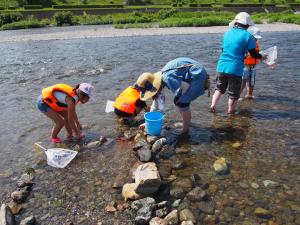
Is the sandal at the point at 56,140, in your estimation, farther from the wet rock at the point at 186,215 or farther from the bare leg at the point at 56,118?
the wet rock at the point at 186,215

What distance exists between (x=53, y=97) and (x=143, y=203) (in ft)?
9.58

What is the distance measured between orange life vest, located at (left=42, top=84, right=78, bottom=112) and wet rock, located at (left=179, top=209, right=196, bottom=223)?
9.96 ft

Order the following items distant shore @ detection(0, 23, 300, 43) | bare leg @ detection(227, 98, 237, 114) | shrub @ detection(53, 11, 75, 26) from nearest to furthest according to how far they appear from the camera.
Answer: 1. bare leg @ detection(227, 98, 237, 114)
2. distant shore @ detection(0, 23, 300, 43)
3. shrub @ detection(53, 11, 75, 26)

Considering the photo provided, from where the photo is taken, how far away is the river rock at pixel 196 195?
15.4 feet

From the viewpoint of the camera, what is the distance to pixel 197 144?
6277 millimetres

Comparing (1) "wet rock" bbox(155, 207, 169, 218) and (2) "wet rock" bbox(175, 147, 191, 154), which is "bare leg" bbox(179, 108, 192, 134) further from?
(1) "wet rock" bbox(155, 207, 169, 218)

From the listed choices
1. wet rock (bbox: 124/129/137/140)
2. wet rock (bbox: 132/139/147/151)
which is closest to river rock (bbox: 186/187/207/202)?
wet rock (bbox: 132/139/147/151)

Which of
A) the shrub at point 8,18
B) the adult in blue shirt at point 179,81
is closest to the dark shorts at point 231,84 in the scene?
the adult in blue shirt at point 179,81

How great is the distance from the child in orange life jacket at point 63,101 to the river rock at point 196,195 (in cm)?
264

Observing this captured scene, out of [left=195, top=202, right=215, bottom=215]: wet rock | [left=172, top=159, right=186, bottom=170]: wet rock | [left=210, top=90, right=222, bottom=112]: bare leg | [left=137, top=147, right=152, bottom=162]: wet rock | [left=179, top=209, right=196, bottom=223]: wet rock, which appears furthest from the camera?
[left=210, top=90, right=222, bottom=112]: bare leg

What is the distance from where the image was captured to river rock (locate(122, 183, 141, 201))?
468 centimetres

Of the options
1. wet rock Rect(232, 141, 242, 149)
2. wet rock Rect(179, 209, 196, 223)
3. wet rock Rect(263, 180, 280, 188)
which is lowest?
wet rock Rect(179, 209, 196, 223)

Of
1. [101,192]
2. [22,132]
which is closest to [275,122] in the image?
[101,192]

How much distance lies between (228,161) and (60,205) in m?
2.77
